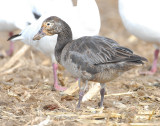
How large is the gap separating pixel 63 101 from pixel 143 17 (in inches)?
106

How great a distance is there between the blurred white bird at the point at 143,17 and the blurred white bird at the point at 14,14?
6.63 ft

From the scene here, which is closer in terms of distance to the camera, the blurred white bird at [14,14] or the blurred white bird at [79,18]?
the blurred white bird at [79,18]

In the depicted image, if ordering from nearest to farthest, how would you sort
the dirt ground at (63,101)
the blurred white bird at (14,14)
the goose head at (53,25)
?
1. the dirt ground at (63,101)
2. the goose head at (53,25)
3. the blurred white bird at (14,14)

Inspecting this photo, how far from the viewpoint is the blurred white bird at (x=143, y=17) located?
717cm

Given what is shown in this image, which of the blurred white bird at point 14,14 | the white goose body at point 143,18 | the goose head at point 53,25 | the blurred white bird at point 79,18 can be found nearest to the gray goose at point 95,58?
Result: the goose head at point 53,25

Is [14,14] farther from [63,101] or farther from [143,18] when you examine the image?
[63,101]

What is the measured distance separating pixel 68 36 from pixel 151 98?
5.02 feet

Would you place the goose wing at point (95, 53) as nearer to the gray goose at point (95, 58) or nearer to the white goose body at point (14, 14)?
the gray goose at point (95, 58)

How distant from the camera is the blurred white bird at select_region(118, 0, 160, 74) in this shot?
7172mm

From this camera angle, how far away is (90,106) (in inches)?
204

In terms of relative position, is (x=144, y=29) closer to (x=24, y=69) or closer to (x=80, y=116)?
(x=24, y=69)

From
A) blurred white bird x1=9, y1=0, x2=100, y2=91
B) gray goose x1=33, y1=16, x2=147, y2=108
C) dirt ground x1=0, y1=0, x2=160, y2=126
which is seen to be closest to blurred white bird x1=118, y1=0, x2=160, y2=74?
dirt ground x1=0, y1=0, x2=160, y2=126

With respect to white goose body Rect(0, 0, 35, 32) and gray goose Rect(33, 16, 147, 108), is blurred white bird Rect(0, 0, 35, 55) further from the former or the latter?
gray goose Rect(33, 16, 147, 108)

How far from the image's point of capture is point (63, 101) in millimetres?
5359
